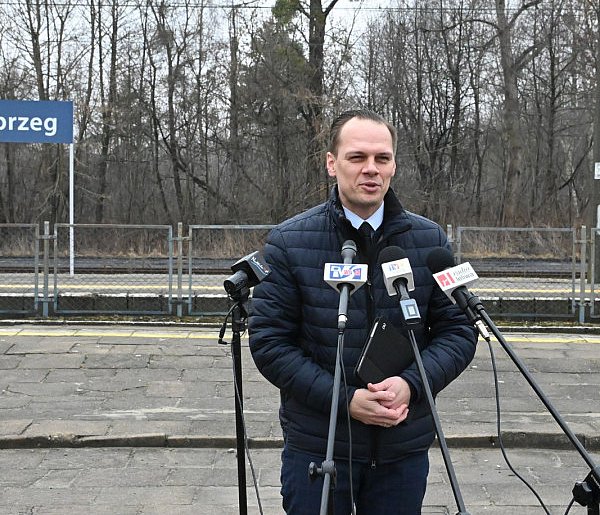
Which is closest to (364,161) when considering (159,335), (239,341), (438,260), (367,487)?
(438,260)

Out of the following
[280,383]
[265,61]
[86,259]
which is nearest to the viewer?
[280,383]

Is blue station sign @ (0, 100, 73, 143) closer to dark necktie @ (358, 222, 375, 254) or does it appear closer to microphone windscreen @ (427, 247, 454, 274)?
dark necktie @ (358, 222, 375, 254)

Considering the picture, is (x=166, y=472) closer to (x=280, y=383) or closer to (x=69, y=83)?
(x=280, y=383)

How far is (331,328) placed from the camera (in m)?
2.96

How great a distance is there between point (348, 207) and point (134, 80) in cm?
2918

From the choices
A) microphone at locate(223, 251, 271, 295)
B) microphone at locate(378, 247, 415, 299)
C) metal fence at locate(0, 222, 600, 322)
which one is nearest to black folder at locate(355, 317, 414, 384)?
microphone at locate(378, 247, 415, 299)

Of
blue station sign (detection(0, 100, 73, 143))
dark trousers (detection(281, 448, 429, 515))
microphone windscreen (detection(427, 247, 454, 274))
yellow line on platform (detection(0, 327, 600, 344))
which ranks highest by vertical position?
blue station sign (detection(0, 100, 73, 143))

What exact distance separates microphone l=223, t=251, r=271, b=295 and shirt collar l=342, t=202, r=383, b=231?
0.35 metres

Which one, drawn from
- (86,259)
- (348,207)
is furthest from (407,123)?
(348,207)

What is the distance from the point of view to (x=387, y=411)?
2791 millimetres

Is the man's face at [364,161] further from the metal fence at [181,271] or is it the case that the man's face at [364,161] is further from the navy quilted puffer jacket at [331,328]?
the metal fence at [181,271]

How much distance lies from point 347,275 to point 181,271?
9.27m

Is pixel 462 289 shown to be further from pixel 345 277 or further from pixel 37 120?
pixel 37 120

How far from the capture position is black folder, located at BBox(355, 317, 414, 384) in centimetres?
282
